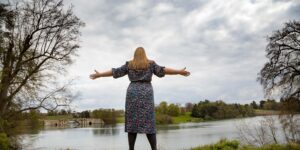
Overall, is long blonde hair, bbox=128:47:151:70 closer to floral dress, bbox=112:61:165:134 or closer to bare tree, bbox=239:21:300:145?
floral dress, bbox=112:61:165:134

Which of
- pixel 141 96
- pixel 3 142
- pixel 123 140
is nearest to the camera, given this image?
pixel 141 96

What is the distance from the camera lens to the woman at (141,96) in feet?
17.3

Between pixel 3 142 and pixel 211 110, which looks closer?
pixel 3 142

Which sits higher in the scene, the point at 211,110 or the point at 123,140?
the point at 211,110

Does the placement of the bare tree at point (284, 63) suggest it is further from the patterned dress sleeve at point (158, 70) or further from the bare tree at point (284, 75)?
the patterned dress sleeve at point (158, 70)

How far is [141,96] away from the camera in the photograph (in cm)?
527

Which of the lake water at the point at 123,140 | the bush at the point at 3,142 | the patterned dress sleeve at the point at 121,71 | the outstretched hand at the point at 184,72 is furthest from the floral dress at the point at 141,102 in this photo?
the bush at the point at 3,142

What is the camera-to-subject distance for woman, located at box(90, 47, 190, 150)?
17.3 ft

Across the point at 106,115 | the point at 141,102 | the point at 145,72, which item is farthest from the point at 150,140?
the point at 106,115

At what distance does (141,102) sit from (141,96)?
9 cm

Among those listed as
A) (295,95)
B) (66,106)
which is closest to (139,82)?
(66,106)

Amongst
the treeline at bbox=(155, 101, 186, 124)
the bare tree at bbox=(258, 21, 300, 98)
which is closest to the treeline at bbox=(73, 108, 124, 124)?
the treeline at bbox=(155, 101, 186, 124)

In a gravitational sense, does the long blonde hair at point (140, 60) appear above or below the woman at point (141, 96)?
above

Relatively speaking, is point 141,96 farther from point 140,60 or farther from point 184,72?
point 184,72
